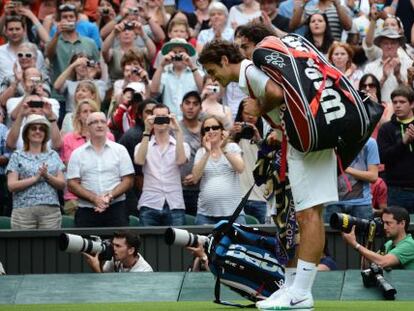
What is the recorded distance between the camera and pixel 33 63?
17.1 m

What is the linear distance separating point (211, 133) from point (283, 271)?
5067mm

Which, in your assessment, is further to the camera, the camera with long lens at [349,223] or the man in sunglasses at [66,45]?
the man in sunglasses at [66,45]

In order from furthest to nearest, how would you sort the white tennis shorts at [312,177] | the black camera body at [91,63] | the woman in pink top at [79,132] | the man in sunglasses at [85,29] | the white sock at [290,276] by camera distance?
the man in sunglasses at [85,29] → the black camera body at [91,63] → the woman in pink top at [79,132] → the white sock at [290,276] → the white tennis shorts at [312,177]

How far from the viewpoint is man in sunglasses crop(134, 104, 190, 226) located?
14.5 m

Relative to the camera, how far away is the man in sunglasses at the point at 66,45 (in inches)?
705

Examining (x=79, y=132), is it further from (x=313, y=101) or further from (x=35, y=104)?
(x=313, y=101)

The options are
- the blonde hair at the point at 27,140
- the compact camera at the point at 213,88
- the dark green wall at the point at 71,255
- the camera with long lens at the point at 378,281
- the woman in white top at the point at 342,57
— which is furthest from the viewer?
the woman in white top at the point at 342,57

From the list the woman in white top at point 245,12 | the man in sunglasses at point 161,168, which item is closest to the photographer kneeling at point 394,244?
the man in sunglasses at point 161,168

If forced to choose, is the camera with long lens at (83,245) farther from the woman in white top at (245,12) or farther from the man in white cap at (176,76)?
the woman in white top at (245,12)

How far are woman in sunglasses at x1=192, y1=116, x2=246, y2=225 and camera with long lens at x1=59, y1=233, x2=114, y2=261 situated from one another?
2.78 metres

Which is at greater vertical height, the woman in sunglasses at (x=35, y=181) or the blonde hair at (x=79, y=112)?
the blonde hair at (x=79, y=112)

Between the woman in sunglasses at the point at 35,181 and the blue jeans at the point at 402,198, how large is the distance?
3.51 metres

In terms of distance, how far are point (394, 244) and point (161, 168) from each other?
3.16 metres

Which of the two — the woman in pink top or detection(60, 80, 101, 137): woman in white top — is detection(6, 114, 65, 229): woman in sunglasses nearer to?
the woman in pink top
